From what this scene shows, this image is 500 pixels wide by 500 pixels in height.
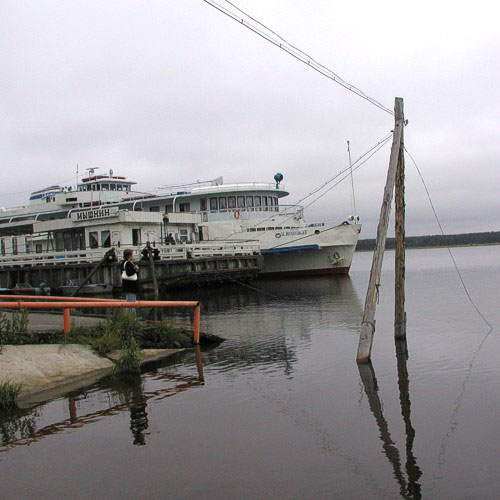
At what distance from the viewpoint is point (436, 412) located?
7.56m

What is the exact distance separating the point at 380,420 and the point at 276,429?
4.37 feet

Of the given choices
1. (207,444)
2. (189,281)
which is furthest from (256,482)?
(189,281)

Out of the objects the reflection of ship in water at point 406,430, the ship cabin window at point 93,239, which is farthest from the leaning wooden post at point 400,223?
the ship cabin window at point 93,239

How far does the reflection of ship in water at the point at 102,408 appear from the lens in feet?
22.4

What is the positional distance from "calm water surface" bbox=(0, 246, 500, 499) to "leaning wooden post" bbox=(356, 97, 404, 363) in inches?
16.5

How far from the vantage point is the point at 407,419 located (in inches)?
287

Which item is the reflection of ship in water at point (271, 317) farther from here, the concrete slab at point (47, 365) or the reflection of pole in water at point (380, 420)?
the concrete slab at point (47, 365)

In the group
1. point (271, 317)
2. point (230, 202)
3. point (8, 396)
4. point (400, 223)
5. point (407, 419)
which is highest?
point (230, 202)

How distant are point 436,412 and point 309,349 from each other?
4.91m

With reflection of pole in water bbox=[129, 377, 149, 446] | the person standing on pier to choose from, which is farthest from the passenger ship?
reflection of pole in water bbox=[129, 377, 149, 446]

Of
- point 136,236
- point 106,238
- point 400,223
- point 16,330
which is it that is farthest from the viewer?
point 136,236

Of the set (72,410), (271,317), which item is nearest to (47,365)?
(72,410)

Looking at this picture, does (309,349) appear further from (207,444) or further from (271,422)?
(207,444)

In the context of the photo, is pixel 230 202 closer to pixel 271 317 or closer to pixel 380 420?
pixel 271 317
